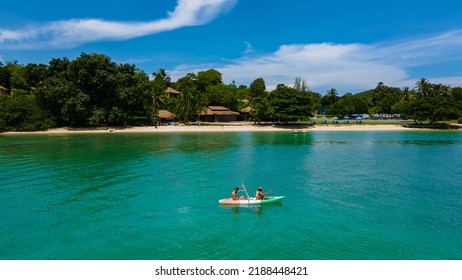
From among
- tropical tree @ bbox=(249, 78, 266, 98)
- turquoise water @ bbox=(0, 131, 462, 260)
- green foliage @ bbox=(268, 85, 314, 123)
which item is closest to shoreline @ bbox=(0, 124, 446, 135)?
green foliage @ bbox=(268, 85, 314, 123)

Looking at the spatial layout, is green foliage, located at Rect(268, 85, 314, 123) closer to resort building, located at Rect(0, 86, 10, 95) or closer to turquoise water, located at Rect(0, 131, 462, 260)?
turquoise water, located at Rect(0, 131, 462, 260)

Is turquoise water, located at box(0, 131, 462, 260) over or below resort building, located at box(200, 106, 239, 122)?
below

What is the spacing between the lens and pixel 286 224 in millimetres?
19438

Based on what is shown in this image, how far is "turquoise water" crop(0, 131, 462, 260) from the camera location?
1628 centimetres

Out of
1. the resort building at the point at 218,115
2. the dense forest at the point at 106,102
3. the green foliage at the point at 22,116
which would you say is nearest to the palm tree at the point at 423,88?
the dense forest at the point at 106,102

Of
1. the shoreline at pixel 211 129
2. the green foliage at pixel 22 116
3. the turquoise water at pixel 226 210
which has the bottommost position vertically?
the turquoise water at pixel 226 210

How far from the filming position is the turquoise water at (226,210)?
16281 mm

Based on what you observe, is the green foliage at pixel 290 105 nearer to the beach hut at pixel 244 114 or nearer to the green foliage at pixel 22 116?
the beach hut at pixel 244 114

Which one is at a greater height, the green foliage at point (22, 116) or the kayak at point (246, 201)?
the green foliage at point (22, 116)

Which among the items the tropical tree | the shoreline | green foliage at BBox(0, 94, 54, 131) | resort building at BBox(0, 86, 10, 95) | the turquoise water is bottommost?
the turquoise water

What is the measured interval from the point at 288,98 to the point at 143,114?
39.7m

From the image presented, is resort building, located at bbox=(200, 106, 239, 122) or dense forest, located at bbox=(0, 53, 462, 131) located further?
resort building, located at bbox=(200, 106, 239, 122)

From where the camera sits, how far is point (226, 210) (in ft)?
71.8

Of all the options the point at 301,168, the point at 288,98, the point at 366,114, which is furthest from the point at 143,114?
the point at 366,114
